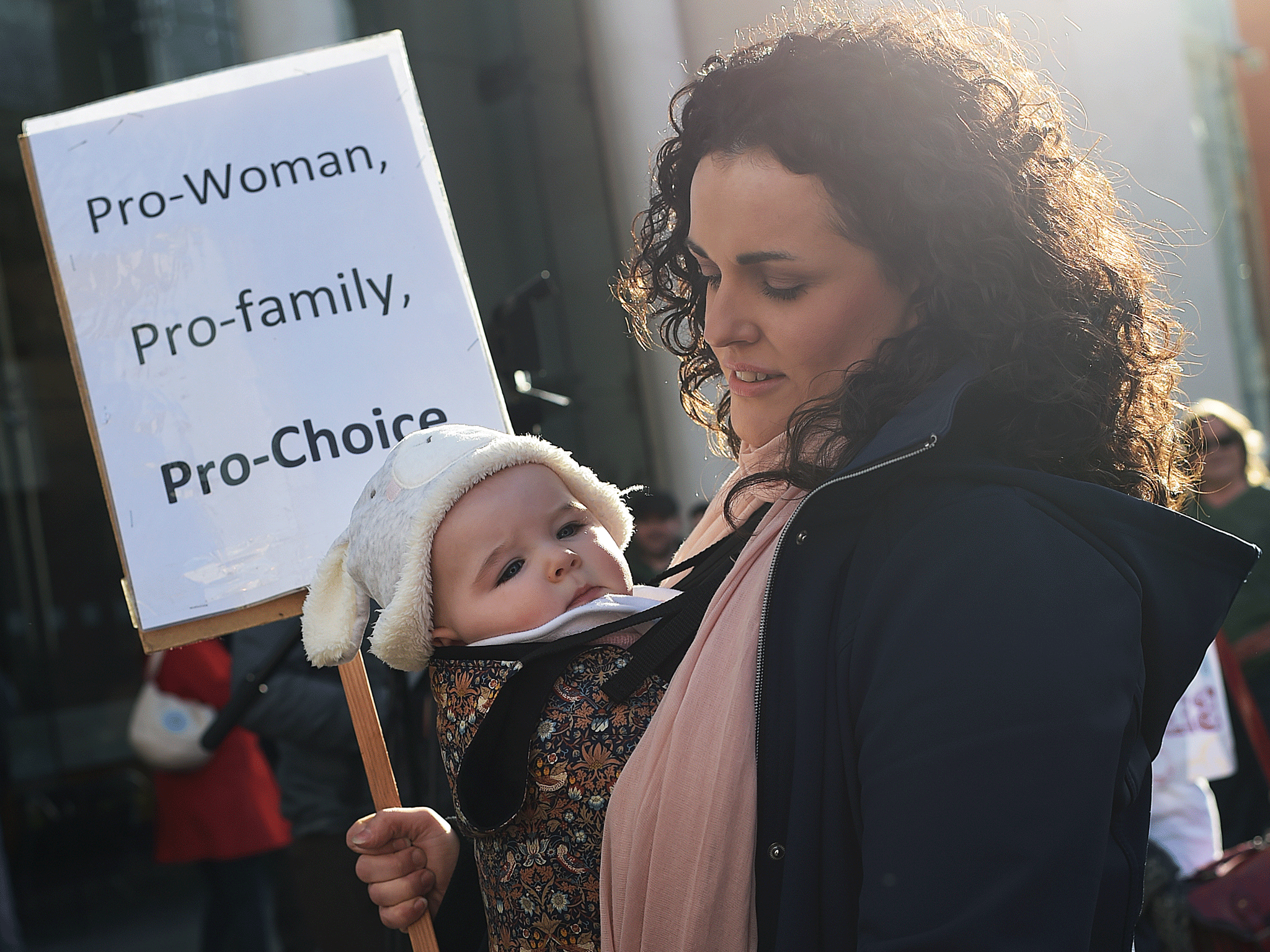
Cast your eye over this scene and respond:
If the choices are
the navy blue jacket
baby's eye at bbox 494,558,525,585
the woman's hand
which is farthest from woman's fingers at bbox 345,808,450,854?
the navy blue jacket

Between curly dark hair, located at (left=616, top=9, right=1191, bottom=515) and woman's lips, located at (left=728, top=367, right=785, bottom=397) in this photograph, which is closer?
curly dark hair, located at (left=616, top=9, right=1191, bottom=515)

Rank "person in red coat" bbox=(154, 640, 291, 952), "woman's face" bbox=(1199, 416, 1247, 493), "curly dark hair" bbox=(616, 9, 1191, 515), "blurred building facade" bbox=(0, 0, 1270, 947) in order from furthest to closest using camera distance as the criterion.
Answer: "blurred building facade" bbox=(0, 0, 1270, 947) < "person in red coat" bbox=(154, 640, 291, 952) < "woman's face" bbox=(1199, 416, 1247, 493) < "curly dark hair" bbox=(616, 9, 1191, 515)

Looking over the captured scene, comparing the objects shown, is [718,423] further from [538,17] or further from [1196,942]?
[538,17]

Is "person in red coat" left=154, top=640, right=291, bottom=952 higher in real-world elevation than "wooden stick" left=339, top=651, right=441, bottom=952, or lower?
lower

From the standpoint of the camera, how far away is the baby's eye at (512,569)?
1671mm

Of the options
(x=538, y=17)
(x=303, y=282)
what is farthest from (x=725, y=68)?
(x=538, y=17)

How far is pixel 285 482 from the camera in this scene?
80.3 inches

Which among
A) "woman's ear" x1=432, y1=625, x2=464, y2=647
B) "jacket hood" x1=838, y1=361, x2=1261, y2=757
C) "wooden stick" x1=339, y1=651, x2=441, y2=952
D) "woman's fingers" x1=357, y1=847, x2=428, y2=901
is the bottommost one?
"woman's fingers" x1=357, y1=847, x2=428, y2=901

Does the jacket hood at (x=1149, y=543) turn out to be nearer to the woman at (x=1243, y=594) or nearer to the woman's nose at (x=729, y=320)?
the woman's nose at (x=729, y=320)

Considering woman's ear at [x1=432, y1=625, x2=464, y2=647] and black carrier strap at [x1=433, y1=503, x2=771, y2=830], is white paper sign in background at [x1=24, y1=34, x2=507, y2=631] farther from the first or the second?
black carrier strap at [x1=433, y1=503, x2=771, y2=830]

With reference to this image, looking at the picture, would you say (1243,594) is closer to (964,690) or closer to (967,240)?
(967,240)

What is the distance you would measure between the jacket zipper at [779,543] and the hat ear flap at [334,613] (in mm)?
746

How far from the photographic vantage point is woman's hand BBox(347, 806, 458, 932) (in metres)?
→ 1.72

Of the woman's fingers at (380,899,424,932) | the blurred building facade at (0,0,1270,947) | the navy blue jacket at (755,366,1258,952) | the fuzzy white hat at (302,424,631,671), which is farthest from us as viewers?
the blurred building facade at (0,0,1270,947)
